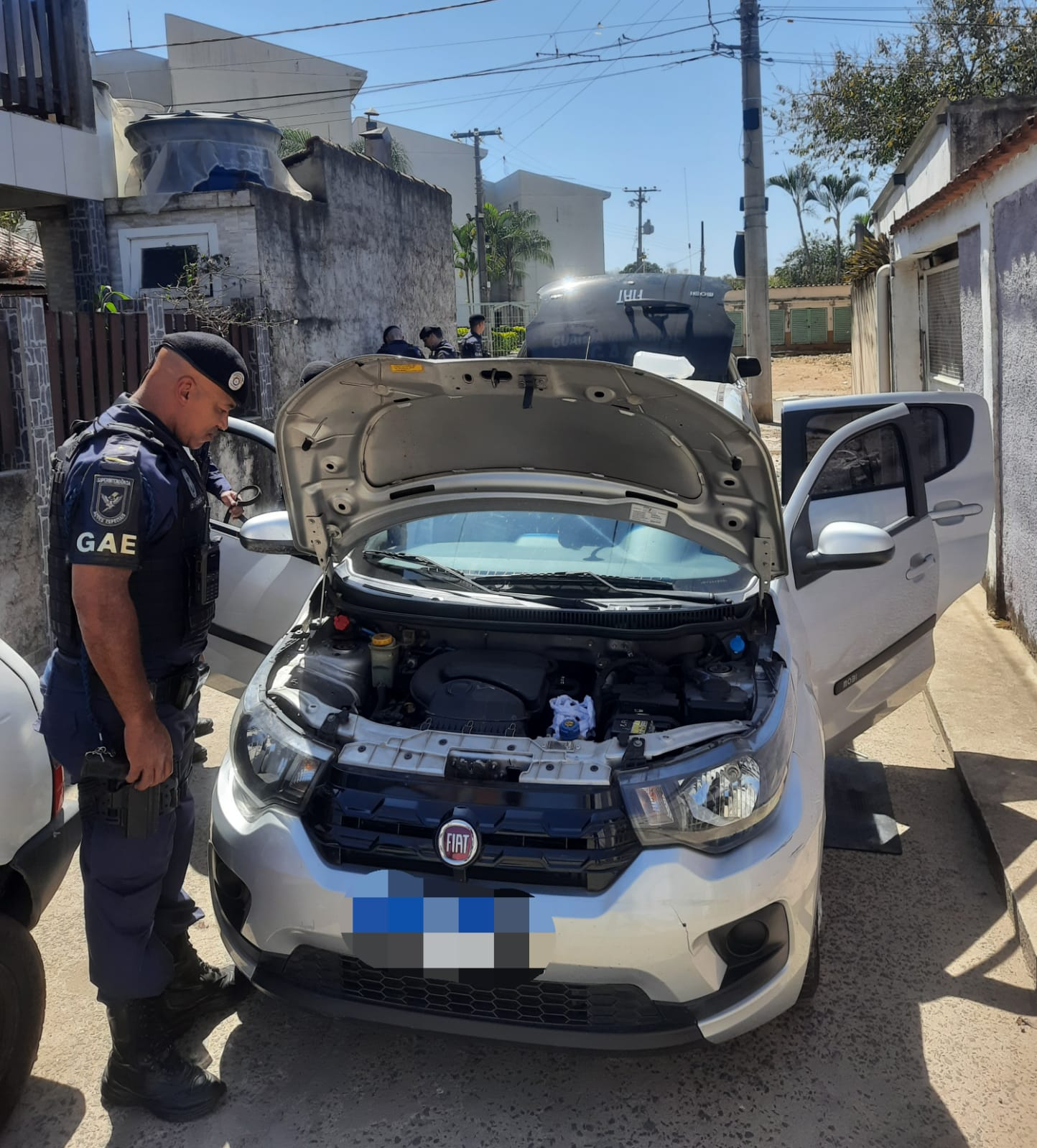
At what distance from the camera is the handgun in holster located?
2453mm

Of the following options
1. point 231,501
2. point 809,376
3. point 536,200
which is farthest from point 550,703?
point 536,200

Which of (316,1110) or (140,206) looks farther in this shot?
(140,206)

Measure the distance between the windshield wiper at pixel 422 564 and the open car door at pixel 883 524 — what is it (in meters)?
0.99

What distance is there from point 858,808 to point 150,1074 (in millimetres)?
2696

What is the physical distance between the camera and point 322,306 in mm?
13188

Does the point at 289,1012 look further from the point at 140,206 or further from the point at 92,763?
the point at 140,206

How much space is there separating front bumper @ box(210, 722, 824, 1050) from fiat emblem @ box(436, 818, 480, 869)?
0.32ft

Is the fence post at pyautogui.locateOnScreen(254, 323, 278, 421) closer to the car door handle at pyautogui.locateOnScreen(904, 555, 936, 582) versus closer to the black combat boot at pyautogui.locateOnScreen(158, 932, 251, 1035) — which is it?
the car door handle at pyautogui.locateOnScreen(904, 555, 936, 582)

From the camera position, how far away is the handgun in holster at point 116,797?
245 centimetres

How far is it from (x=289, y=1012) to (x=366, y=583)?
1.24 meters

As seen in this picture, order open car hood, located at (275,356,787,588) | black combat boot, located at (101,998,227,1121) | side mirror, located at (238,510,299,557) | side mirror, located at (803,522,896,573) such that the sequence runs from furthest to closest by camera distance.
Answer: side mirror, located at (238,510,299,557), side mirror, located at (803,522,896,573), open car hood, located at (275,356,787,588), black combat boot, located at (101,998,227,1121)

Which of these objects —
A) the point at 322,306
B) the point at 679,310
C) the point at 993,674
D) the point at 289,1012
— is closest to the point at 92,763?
the point at 289,1012

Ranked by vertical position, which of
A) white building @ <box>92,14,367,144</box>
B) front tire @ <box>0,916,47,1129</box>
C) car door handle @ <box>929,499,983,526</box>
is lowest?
front tire @ <box>0,916,47,1129</box>

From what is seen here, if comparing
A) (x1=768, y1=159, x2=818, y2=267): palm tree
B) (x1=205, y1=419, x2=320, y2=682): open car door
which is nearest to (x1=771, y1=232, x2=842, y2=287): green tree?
(x1=768, y1=159, x2=818, y2=267): palm tree
